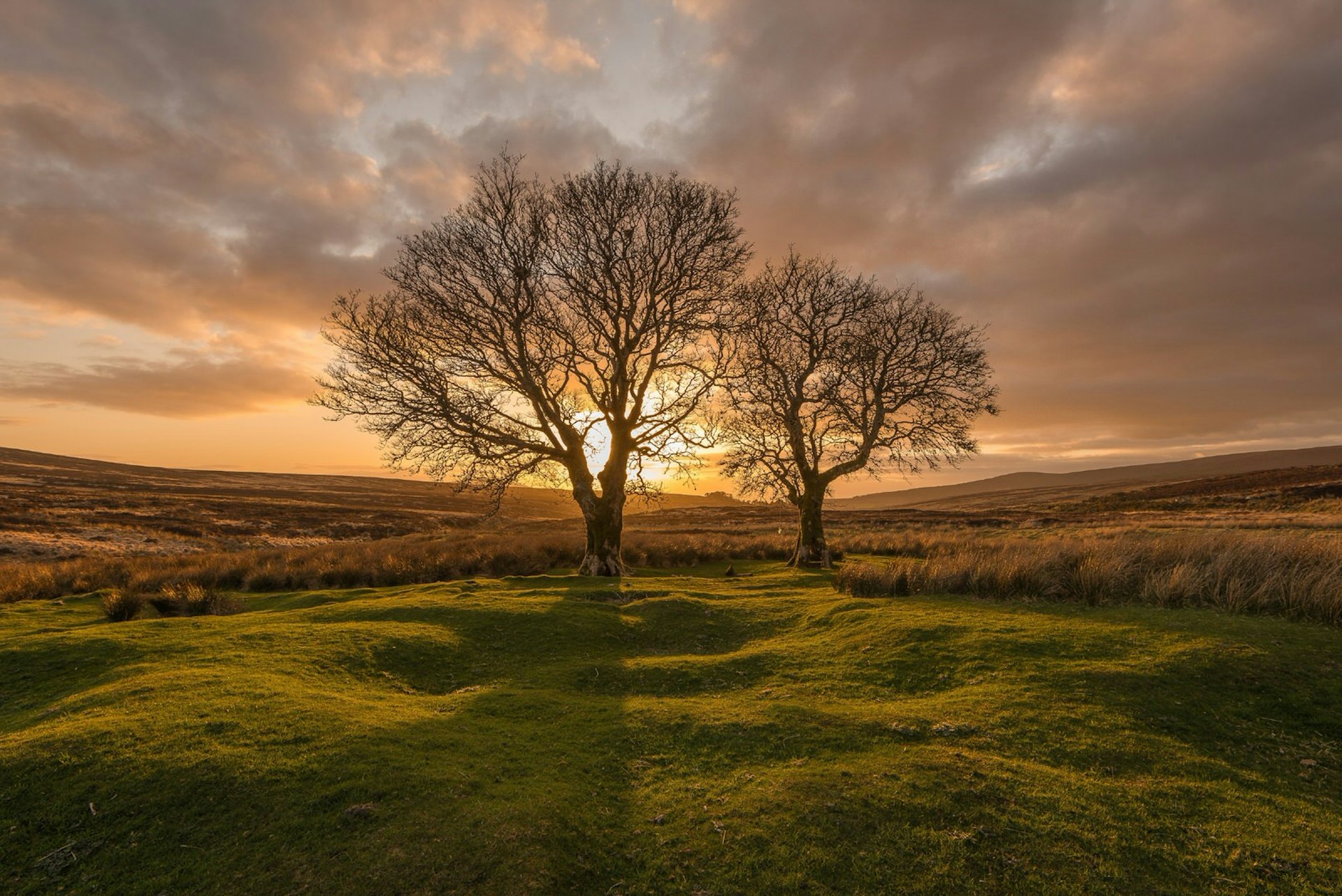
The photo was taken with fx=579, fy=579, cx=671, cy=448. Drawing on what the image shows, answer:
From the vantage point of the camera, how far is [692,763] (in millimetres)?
6668

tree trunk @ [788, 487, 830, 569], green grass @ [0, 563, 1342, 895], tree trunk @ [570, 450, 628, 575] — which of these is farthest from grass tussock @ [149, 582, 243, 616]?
tree trunk @ [788, 487, 830, 569]

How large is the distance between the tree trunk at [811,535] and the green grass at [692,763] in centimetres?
1458

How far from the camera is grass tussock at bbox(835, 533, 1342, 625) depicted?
10438 mm

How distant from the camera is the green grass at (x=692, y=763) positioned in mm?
4730

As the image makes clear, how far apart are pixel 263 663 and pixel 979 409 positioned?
87.2 ft

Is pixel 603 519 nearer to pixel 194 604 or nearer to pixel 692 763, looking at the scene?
pixel 194 604

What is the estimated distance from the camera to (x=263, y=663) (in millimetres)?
9516

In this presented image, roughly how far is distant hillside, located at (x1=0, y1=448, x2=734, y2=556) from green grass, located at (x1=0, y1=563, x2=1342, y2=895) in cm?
1226

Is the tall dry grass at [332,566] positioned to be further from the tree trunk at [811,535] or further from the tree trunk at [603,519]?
the tree trunk at [811,535]

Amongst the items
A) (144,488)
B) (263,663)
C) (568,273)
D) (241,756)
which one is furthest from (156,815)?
(144,488)

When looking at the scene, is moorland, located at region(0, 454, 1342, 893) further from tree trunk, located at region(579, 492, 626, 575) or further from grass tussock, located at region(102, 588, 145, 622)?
tree trunk, located at region(579, 492, 626, 575)

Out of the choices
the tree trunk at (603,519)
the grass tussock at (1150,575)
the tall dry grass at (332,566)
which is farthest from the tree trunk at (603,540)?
the grass tussock at (1150,575)

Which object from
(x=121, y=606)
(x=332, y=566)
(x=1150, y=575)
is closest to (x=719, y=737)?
(x=1150, y=575)

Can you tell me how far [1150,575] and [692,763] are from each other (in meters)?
11.8
